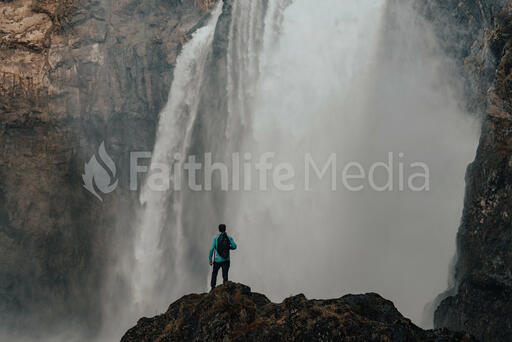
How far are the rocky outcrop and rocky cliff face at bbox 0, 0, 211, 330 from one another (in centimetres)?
2253

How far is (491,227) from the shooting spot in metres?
10.6

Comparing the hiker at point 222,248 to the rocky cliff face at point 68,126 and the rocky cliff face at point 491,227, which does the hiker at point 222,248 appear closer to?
the rocky cliff face at point 491,227

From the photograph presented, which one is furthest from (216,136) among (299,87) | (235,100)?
(299,87)

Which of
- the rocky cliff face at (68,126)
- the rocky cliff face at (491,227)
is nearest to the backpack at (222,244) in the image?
the rocky cliff face at (491,227)

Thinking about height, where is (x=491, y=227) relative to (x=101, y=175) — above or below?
below

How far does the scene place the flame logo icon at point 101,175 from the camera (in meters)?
27.3

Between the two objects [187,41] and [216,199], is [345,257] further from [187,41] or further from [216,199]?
[187,41]

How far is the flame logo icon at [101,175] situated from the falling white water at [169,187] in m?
2.37

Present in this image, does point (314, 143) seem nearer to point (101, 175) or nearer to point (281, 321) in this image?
point (101, 175)

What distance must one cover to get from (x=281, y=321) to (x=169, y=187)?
73.7ft

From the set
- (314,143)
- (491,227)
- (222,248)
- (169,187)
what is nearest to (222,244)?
(222,248)

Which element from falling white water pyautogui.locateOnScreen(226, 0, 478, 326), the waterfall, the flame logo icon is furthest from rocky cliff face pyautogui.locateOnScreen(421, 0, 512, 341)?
the flame logo icon

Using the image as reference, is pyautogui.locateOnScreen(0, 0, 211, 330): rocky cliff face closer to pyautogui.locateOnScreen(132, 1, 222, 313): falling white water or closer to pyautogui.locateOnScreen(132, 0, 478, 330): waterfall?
pyautogui.locateOnScreen(132, 1, 222, 313): falling white water

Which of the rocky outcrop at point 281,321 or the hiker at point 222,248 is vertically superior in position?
the hiker at point 222,248
